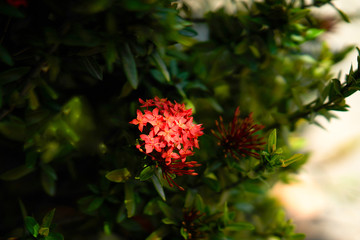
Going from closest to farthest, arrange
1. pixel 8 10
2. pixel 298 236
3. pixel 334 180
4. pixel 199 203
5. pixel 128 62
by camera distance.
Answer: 1. pixel 8 10
2. pixel 128 62
3. pixel 199 203
4. pixel 298 236
5. pixel 334 180

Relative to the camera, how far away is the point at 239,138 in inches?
33.1

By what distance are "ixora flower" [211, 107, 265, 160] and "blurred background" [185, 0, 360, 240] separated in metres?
1.18

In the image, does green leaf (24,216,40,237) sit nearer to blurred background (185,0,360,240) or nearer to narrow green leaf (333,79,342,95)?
narrow green leaf (333,79,342,95)

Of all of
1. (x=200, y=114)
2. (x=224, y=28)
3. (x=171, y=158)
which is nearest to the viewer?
(x=171, y=158)

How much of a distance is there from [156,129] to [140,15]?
10.1 inches

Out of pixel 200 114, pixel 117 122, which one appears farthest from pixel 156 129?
pixel 200 114

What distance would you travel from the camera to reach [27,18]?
0.67 m

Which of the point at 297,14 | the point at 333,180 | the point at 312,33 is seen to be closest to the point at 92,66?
the point at 297,14

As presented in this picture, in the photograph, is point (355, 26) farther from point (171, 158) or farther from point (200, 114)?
point (171, 158)

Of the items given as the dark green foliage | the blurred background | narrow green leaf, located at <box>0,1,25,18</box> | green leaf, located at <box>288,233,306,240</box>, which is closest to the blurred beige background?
the blurred background

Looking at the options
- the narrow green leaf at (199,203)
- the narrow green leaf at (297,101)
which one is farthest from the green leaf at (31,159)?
the narrow green leaf at (297,101)

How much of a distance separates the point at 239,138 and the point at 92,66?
461 millimetres

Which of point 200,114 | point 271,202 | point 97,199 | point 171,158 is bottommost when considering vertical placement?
point 271,202

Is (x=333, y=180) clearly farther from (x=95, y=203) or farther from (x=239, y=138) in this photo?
(x=95, y=203)
